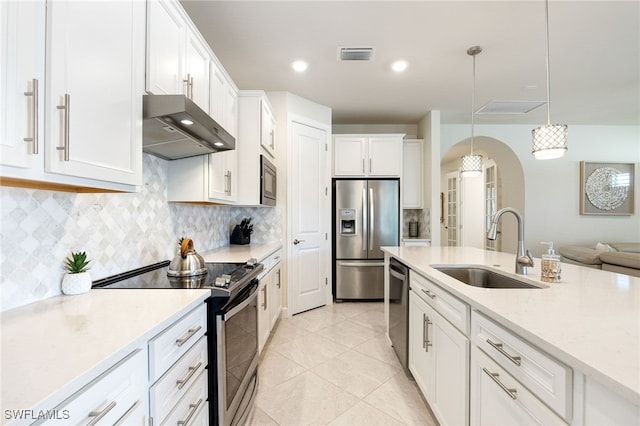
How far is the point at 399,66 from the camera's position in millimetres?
2838

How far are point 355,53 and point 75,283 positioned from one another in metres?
2.63

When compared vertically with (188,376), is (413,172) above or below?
above

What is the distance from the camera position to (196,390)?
44.8 inches

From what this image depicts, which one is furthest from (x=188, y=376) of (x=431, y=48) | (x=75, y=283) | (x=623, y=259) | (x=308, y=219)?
(x=623, y=259)

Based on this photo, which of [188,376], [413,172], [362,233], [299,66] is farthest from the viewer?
[413,172]

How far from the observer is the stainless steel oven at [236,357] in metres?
1.26

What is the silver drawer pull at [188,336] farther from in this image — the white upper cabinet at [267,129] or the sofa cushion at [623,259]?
the sofa cushion at [623,259]

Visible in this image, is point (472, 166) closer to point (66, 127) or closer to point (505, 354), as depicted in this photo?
point (505, 354)

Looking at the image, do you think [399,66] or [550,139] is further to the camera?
[399,66]

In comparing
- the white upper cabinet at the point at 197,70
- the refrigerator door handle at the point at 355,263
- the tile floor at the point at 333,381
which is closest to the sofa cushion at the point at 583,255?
the refrigerator door handle at the point at 355,263

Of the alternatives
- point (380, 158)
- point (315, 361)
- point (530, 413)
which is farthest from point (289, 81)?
point (530, 413)

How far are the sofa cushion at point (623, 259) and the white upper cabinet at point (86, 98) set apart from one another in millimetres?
4153

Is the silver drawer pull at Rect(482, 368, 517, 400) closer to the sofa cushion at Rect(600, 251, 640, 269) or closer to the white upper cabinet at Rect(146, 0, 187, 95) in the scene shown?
the white upper cabinet at Rect(146, 0, 187, 95)

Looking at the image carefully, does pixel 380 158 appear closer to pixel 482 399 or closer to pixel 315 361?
pixel 315 361
